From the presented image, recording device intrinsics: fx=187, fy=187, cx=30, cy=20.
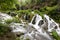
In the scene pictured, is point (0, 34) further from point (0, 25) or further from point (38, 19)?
point (38, 19)

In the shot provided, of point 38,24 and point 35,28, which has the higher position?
point 38,24

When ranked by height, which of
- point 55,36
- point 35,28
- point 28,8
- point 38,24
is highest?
point 28,8

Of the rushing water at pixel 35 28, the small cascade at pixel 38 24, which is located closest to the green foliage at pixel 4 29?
the rushing water at pixel 35 28

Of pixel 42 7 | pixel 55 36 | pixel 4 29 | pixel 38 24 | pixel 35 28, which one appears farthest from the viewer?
pixel 42 7

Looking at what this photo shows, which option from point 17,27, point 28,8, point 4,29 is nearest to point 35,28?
point 17,27

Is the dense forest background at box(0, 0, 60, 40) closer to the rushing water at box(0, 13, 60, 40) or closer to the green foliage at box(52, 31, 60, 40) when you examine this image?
the green foliage at box(52, 31, 60, 40)

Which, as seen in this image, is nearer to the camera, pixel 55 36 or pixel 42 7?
pixel 55 36

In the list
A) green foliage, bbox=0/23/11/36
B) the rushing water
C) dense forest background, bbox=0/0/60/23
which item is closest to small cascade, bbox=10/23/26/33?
the rushing water

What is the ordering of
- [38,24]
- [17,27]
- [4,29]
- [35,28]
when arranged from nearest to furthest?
1. [4,29]
2. [17,27]
3. [35,28]
4. [38,24]

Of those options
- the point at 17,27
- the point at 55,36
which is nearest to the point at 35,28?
the point at 17,27

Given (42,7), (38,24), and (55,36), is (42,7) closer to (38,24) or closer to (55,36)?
(38,24)

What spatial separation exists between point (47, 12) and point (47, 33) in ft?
14.7

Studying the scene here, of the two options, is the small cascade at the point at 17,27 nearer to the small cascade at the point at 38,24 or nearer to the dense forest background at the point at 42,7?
the small cascade at the point at 38,24

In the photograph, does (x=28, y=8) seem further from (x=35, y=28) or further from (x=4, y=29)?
(x=4, y=29)
